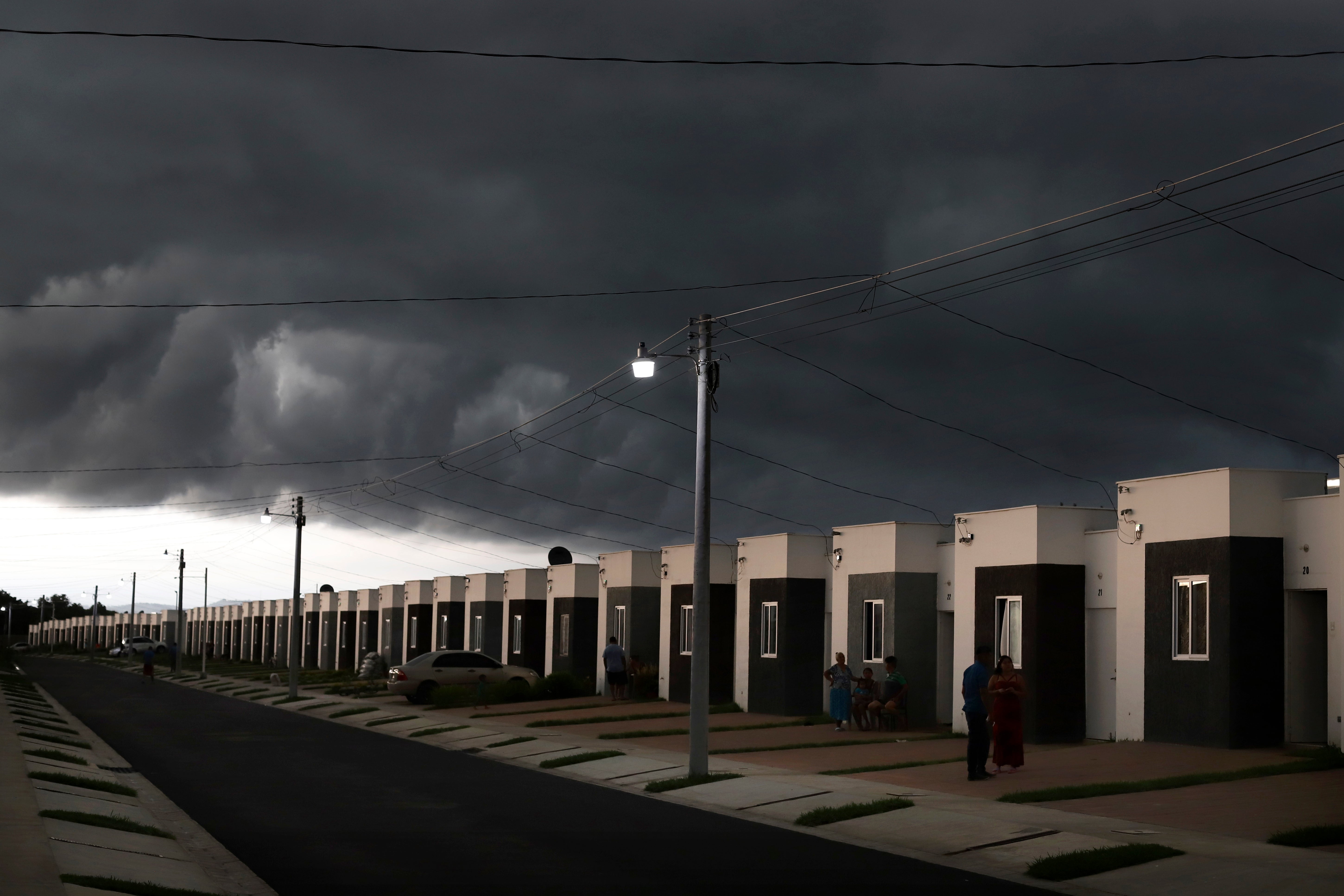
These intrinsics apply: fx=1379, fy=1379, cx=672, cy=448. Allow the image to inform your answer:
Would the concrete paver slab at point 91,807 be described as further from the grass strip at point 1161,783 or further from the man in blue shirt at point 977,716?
the man in blue shirt at point 977,716

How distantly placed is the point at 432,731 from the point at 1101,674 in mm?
14179

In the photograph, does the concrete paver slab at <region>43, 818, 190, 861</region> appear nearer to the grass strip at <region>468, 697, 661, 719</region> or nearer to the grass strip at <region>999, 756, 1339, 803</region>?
the grass strip at <region>999, 756, 1339, 803</region>

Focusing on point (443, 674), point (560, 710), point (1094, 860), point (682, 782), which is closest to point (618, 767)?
point (682, 782)

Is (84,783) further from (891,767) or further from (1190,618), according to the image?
(1190,618)

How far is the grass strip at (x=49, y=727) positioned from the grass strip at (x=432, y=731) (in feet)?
22.6

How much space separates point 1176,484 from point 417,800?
13376mm

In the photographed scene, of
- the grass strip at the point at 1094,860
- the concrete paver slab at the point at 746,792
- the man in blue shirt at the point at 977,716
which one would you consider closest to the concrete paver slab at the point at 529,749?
the concrete paver slab at the point at 746,792

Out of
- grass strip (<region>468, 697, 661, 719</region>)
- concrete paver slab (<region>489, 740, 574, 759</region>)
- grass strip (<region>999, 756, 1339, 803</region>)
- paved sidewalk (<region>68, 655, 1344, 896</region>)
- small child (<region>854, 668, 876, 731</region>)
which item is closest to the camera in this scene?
paved sidewalk (<region>68, 655, 1344, 896</region>)

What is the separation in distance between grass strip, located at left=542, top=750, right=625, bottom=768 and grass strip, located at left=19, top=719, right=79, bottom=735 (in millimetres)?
11410

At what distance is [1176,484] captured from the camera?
901 inches

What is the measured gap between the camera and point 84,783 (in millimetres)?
18172

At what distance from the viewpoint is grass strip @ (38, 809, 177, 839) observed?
14156mm

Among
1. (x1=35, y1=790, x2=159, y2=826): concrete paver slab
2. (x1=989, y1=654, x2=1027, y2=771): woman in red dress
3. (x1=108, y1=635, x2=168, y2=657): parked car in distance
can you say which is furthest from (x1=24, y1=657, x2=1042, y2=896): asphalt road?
(x1=108, y1=635, x2=168, y2=657): parked car in distance

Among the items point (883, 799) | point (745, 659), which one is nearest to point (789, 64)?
point (883, 799)
